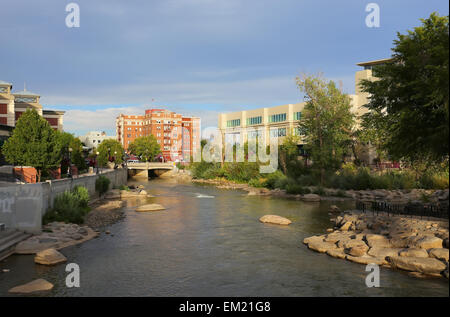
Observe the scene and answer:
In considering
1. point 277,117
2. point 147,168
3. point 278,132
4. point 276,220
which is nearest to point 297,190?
point 276,220

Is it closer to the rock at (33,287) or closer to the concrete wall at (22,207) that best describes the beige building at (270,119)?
the concrete wall at (22,207)

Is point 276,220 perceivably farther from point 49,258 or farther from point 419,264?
point 49,258

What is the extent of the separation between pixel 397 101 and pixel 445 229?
28.5ft

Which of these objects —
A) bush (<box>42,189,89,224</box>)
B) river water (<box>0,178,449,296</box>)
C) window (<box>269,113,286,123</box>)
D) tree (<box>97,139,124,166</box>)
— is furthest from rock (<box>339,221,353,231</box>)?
window (<box>269,113,286,123</box>)

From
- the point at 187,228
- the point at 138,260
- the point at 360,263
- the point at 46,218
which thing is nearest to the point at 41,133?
the point at 46,218

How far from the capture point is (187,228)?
98.0 feet

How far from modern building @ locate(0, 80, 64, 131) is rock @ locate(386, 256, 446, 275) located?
204ft

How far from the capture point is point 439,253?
18.9 m

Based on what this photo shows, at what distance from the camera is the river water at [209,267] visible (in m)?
16.4

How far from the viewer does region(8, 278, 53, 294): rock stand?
15882 mm

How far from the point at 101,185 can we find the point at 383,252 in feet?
120

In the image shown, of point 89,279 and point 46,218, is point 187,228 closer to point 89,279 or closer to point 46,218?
point 46,218
